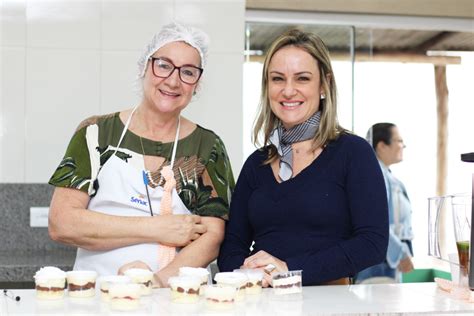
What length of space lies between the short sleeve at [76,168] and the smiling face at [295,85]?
0.54m

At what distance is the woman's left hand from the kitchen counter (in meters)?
0.95

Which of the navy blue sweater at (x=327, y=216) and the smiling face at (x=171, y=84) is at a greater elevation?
the smiling face at (x=171, y=84)

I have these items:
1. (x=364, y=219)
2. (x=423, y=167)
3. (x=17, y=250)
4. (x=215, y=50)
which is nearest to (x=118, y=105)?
(x=215, y=50)

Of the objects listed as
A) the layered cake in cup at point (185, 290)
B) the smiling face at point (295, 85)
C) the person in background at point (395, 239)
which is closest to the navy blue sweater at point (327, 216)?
the smiling face at point (295, 85)

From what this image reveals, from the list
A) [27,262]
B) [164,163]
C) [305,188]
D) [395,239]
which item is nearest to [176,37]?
[164,163]

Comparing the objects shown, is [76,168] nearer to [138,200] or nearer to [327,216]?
[138,200]

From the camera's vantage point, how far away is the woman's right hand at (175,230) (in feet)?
6.44

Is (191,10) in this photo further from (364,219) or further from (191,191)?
(364,219)

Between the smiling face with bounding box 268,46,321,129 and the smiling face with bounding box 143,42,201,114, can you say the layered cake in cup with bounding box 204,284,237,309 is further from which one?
the smiling face with bounding box 143,42,201,114

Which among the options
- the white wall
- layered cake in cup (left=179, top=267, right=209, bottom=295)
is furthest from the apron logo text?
the white wall

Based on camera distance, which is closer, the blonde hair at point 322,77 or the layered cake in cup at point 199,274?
the layered cake in cup at point 199,274

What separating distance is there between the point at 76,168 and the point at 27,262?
2.26 feet

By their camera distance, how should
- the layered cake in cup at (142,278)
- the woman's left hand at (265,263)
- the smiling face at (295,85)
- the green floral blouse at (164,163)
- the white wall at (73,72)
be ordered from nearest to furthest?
the layered cake in cup at (142,278)
the woman's left hand at (265,263)
the smiling face at (295,85)
the green floral blouse at (164,163)
the white wall at (73,72)

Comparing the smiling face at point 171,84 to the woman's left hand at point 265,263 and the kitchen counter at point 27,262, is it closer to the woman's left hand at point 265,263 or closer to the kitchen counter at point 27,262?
the woman's left hand at point 265,263
